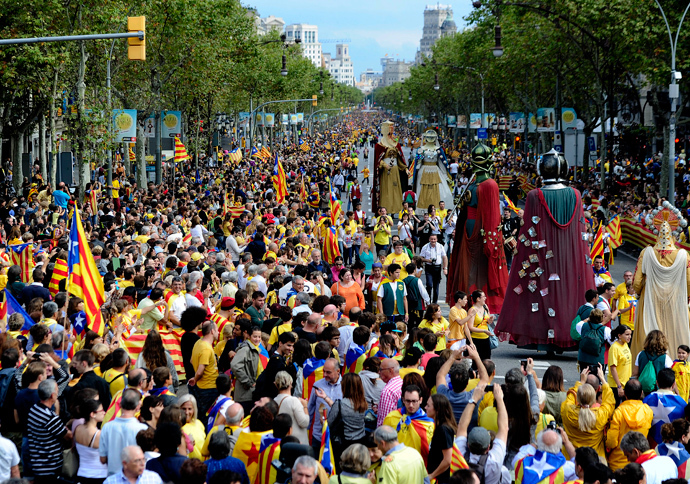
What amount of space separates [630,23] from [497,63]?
19.2 metres

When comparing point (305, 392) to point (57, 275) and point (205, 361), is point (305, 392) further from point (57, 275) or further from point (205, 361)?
point (57, 275)

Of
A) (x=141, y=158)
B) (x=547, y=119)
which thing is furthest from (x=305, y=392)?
(x=547, y=119)

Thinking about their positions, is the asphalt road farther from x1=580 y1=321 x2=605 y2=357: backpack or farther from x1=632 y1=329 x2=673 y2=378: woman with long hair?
x1=632 y1=329 x2=673 y2=378: woman with long hair

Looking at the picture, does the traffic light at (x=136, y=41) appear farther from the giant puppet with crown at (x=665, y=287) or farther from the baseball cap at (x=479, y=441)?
the baseball cap at (x=479, y=441)

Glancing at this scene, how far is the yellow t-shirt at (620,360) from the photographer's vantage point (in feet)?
34.3

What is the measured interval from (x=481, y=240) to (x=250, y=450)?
29.8 feet

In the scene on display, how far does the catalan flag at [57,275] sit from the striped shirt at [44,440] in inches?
247

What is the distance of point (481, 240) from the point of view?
15969 millimetres

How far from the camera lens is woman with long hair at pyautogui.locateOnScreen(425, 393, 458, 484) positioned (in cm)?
735

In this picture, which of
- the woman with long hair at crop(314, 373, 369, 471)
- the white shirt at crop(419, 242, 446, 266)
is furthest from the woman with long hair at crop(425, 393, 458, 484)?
the white shirt at crop(419, 242, 446, 266)

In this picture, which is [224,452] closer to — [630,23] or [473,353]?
[473,353]

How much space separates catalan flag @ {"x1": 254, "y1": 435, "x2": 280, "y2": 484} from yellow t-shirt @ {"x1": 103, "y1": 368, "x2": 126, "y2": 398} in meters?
2.30

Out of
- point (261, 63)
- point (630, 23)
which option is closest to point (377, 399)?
point (630, 23)

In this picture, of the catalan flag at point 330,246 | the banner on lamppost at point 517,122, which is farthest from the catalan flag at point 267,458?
the banner on lamppost at point 517,122
